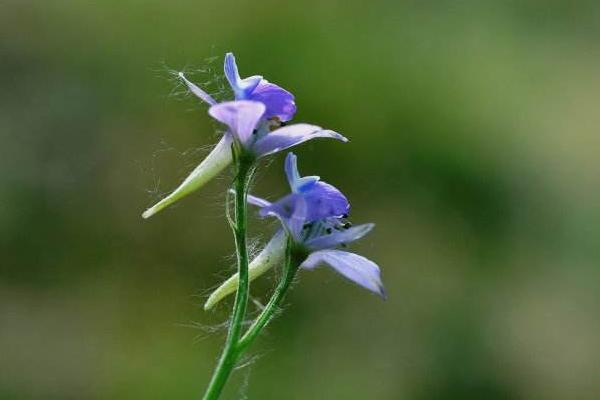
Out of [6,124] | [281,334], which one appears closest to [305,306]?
[281,334]

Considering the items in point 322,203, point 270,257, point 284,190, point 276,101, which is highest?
point 276,101

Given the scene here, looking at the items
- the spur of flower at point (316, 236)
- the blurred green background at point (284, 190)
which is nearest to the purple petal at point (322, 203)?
the spur of flower at point (316, 236)

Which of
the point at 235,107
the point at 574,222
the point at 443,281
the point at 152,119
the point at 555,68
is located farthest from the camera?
the point at 555,68

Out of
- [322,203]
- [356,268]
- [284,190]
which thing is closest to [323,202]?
[322,203]

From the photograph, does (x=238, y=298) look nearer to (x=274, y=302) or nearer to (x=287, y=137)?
(x=274, y=302)

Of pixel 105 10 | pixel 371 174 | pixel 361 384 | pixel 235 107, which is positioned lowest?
pixel 361 384

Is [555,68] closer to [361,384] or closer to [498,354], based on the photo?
[498,354]

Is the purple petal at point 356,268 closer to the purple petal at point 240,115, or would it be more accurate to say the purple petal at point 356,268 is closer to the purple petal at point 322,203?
the purple petal at point 322,203
